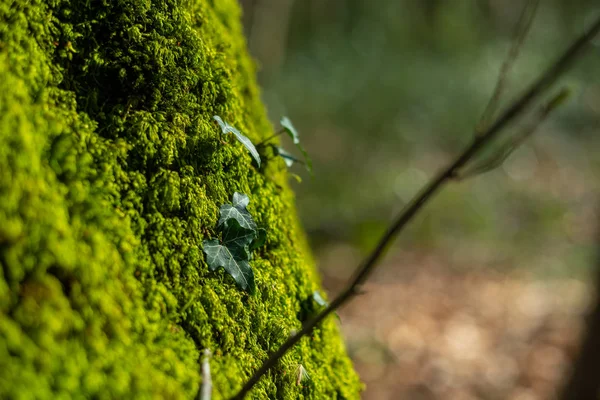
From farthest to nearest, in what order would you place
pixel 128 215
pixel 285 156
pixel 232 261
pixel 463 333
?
1. pixel 463 333
2. pixel 285 156
3. pixel 232 261
4. pixel 128 215

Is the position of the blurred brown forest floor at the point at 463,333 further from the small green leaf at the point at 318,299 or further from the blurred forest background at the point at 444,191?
the small green leaf at the point at 318,299

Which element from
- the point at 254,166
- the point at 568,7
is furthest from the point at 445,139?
the point at 254,166

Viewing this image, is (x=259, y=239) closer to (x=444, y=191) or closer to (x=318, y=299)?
(x=318, y=299)

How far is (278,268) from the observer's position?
53.7 inches

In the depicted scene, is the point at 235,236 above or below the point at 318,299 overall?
below

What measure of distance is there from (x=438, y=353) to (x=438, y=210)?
4.57 m

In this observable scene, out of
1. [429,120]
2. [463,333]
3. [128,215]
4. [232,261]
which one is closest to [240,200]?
[232,261]

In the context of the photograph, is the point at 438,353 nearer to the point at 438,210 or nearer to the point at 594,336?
the point at 594,336

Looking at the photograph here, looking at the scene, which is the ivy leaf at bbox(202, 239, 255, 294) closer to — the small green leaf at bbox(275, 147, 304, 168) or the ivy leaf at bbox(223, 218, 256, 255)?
the ivy leaf at bbox(223, 218, 256, 255)

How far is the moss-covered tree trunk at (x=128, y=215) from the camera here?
77 centimetres

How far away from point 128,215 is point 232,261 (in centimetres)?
29

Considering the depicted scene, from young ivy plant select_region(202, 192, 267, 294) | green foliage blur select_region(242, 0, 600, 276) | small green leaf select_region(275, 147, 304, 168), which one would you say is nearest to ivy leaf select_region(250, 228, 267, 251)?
young ivy plant select_region(202, 192, 267, 294)

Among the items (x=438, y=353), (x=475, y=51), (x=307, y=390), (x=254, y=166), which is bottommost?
(x=307, y=390)

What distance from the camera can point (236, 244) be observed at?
1189 millimetres
